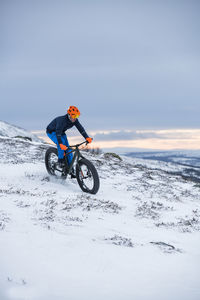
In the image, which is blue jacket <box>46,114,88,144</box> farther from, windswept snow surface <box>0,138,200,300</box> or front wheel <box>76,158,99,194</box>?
windswept snow surface <box>0,138,200,300</box>

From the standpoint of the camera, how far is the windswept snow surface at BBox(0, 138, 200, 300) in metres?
3.62

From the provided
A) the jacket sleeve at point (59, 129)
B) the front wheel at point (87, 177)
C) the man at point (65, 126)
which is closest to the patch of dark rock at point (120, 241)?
the front wheel at point (87, 177)

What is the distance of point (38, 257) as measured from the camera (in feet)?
14.0

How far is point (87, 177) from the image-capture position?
10.3 metres

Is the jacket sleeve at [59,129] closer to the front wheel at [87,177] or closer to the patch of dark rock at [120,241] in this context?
the front wheel at [87,177]

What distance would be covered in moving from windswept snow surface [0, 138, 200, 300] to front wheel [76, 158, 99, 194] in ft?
1.50

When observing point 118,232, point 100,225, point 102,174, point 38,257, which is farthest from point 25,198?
point 102,174

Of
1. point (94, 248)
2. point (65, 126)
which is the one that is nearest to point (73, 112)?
point (65, 126)

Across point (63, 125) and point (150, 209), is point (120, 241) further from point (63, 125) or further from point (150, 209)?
point (63, 125)

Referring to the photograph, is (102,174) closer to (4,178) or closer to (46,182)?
(46,182)

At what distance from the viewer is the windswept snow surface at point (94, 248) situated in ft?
11.9

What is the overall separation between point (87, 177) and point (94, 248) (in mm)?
5437

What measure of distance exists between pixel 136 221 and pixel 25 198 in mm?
3485

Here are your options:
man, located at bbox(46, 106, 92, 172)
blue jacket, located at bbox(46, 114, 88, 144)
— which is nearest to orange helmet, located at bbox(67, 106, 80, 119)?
man, located at bbox(46, 106, 92, 172)
